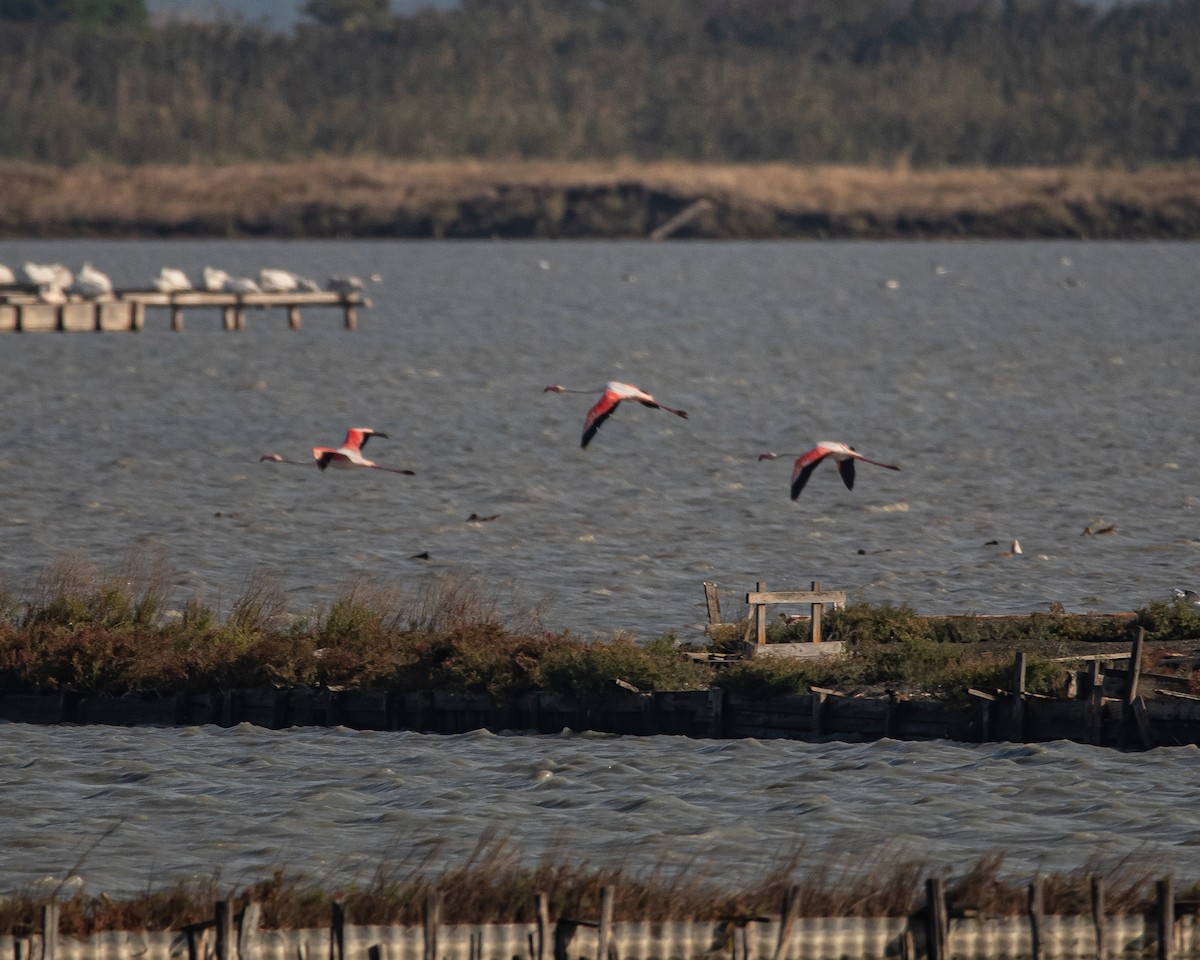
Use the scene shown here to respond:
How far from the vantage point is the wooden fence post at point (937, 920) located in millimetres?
15422

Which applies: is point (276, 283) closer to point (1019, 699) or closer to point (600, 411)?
point (600, 411)

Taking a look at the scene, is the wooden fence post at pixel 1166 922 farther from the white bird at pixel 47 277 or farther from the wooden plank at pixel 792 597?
the white bird at pixel 47 277

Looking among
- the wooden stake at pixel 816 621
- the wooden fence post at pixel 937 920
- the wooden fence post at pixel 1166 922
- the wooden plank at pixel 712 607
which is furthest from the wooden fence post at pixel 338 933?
the wooden plank at pixel 712 607

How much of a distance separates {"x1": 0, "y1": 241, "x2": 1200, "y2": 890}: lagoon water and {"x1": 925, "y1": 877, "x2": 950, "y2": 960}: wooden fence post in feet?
17.1

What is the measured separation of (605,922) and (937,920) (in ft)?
7.69

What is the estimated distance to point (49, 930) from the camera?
14.6 m

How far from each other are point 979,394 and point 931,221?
118444 millimetres

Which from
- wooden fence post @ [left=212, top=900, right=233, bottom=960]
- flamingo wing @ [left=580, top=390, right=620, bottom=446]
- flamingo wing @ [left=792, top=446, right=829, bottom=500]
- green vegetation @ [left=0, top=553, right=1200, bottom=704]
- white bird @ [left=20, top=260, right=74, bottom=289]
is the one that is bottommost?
green vegetation @ [left=0, top=553, right=1200, bottom=704]

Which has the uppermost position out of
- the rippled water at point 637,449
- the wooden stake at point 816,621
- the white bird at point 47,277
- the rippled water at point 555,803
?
the white bird at point 47,277

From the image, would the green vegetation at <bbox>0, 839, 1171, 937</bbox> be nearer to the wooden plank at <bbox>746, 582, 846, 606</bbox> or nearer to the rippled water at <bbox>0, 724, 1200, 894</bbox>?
the rippled water at <bbox>0, 724, 1200, 894</bbox>

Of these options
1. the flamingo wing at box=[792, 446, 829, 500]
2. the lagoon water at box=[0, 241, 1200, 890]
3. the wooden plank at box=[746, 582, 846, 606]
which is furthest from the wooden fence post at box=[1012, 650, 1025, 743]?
the flamingo wing at box=[792, 446, 829, 500]

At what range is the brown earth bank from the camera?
18238cm

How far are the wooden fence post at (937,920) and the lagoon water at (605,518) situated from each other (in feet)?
17.1

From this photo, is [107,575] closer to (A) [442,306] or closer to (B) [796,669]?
(B) [796,669]
